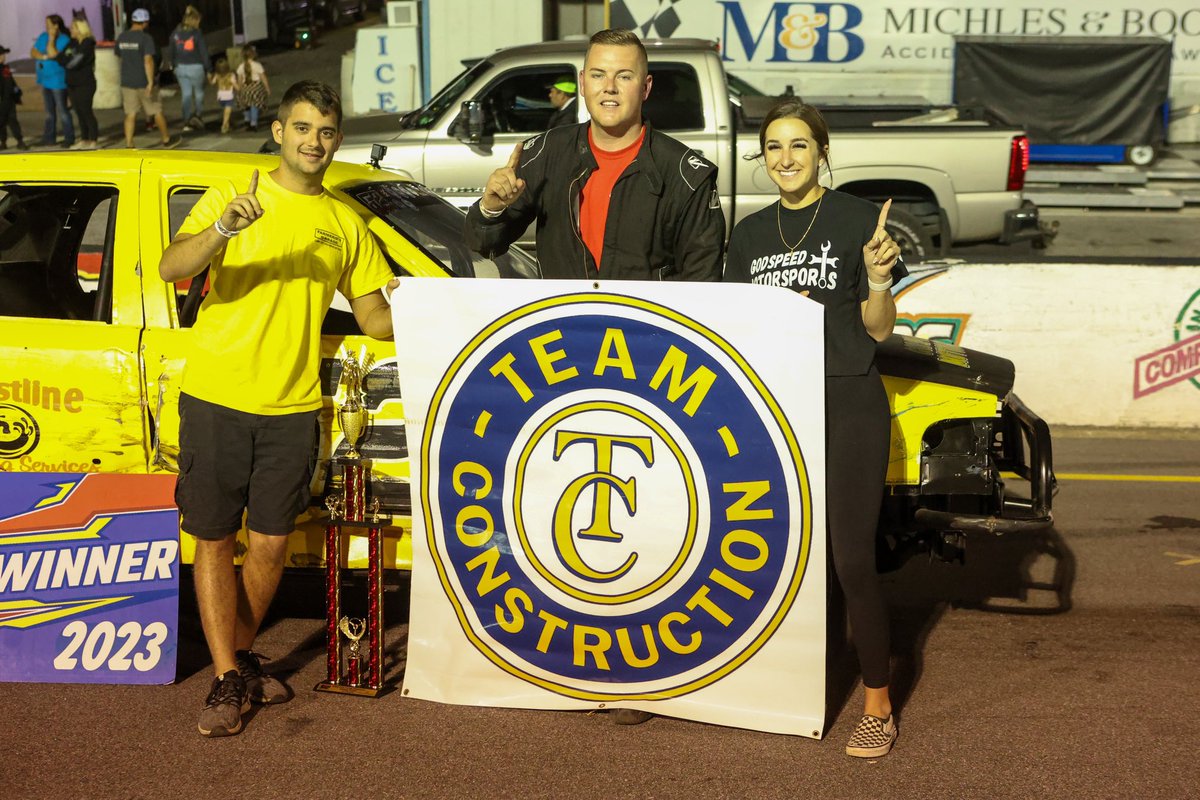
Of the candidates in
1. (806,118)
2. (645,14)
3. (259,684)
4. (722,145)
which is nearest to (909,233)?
(722,145)

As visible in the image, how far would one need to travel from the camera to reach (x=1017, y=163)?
12.0m

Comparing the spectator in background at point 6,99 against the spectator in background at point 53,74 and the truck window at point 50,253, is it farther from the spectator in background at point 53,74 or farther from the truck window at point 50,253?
the truck window at point 50,253

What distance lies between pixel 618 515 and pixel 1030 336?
4876 mm

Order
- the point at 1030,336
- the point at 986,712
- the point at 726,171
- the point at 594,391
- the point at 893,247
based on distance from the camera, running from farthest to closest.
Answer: the point at 726,171 < the point at 1030,336 < the point at 986,712 < the point at 594,391 < the point at 893,247

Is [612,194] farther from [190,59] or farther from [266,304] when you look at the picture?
[190,59]

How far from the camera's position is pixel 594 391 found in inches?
166

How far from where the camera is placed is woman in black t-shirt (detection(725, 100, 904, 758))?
4133mm

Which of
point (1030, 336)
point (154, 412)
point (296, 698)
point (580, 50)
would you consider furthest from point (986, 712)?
point (580, 50)

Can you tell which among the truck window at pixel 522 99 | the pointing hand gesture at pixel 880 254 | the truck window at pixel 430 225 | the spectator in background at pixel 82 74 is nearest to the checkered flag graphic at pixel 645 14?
the spectator in background at pixel 82 74

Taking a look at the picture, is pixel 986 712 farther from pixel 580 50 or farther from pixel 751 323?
pixel 580 50

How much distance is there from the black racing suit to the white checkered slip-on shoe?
150 cm

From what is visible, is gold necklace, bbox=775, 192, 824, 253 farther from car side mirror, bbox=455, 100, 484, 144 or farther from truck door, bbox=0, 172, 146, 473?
car side mirror, bbox=455, 100, 484, 144

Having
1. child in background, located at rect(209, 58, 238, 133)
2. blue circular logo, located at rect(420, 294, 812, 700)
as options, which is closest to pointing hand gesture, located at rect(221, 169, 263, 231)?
blue circular logo, located at rect(420, 294, 812, 700)

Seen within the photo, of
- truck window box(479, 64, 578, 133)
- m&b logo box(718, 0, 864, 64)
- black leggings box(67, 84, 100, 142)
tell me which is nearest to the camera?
truck window box(479, 64, 578, 133)
